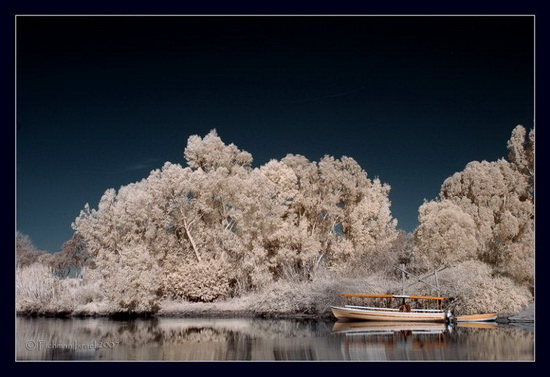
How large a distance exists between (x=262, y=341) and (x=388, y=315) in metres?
3.18

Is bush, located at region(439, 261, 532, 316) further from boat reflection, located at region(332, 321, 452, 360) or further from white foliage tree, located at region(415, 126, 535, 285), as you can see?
boat reflection, located at region(332, 321, 452, 360)

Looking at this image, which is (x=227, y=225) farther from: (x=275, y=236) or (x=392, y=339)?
(x=392, y=339)

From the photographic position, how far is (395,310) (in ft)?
48.1

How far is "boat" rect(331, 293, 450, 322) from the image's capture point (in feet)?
47.1

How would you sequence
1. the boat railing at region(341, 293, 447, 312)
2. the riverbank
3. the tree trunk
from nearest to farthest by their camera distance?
the boat railing at region(341, 293, 447, 312), the riverbank, the tree trunk

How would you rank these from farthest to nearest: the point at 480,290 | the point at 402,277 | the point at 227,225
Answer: the point at 227,225, the point at 402,277, the point at 480,290

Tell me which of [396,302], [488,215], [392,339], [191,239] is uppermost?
[488,215]

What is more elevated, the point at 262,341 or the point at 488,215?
Answer: the point at 488,215

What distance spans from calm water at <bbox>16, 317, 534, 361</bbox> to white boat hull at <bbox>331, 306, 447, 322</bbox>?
240 millimetres

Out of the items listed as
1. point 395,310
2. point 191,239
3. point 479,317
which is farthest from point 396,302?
point 191,239

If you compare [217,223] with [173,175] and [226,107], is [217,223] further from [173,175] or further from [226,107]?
[226,107]

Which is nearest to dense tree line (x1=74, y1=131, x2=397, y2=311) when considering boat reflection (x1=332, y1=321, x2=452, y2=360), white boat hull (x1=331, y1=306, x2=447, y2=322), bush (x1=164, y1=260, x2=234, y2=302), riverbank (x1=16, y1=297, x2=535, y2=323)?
bush (x1=164, y1=260, x2=234, y2=302)

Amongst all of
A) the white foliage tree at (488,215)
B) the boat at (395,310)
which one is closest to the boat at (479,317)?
the boat at (395,310)

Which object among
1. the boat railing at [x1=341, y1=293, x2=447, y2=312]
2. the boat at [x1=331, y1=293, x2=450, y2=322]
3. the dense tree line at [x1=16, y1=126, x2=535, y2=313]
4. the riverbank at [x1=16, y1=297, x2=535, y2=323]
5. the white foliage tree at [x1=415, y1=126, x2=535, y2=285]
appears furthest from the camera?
the riverbank at [x1=16, y1=297, x2=535, y2=323]
